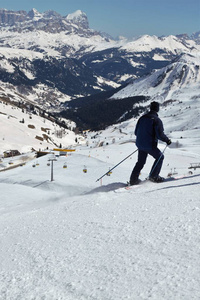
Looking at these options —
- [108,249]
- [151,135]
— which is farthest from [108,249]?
[151,135]

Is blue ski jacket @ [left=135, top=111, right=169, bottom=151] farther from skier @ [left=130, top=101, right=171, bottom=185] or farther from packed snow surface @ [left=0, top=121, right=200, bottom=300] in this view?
packed snow surface @ [left=0, top=121, right=200, bottom=300]

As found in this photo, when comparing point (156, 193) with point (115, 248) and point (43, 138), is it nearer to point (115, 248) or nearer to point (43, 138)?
point (115, 248)

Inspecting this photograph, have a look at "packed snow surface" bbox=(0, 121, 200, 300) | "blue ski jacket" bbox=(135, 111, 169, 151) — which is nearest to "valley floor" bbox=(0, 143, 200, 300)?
"packed snow surface" bbox=(0, 121, 200, 300)

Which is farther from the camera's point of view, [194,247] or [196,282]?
[194,247]

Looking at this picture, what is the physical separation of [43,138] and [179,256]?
19570 cm

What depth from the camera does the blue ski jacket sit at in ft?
37.0

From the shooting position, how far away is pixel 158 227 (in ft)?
20.9

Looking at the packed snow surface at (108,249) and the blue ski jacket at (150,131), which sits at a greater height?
the blue ski jacket at (150,131)

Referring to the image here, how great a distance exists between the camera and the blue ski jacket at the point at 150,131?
444 inches

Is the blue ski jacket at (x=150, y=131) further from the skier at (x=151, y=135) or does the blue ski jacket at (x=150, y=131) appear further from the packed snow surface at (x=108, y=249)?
the packed snow surface at (x=108, y=249)

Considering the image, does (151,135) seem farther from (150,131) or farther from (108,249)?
(108,249)

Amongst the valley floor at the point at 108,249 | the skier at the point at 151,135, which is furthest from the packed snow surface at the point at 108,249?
the skier at the point at 151,135

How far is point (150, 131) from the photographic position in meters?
11.5

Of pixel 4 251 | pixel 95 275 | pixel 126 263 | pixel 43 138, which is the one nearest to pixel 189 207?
pixel 126 263
